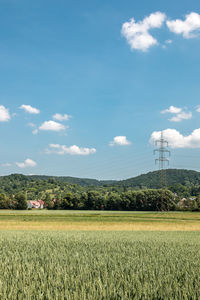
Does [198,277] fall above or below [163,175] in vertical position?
below

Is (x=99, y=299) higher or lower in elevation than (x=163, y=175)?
lower

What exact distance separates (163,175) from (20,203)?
7695 cm

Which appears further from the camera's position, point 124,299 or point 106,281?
point 106,281

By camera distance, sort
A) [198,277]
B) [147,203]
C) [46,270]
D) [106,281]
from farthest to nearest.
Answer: [147,203]
[46,270]
[198,277]
[106,281]

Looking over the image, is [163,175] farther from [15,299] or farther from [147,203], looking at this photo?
[15,299]

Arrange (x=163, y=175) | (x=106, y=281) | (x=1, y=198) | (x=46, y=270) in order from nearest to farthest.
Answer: (x=106, y=281)
(x=46, y=270)
(x=163, y=175)
(x=1, y=198)

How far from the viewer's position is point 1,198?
142625mm

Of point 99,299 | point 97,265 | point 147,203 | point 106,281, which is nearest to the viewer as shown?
point 99,299

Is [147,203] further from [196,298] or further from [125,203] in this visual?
[196,298]

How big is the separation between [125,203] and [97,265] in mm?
126609

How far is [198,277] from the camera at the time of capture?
6590 millimetres

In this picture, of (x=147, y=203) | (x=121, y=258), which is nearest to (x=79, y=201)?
(x=147, y=203)

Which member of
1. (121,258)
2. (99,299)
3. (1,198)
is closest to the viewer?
(99,299)

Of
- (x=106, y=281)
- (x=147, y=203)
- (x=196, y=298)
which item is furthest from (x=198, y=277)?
(x=147, y=203)
